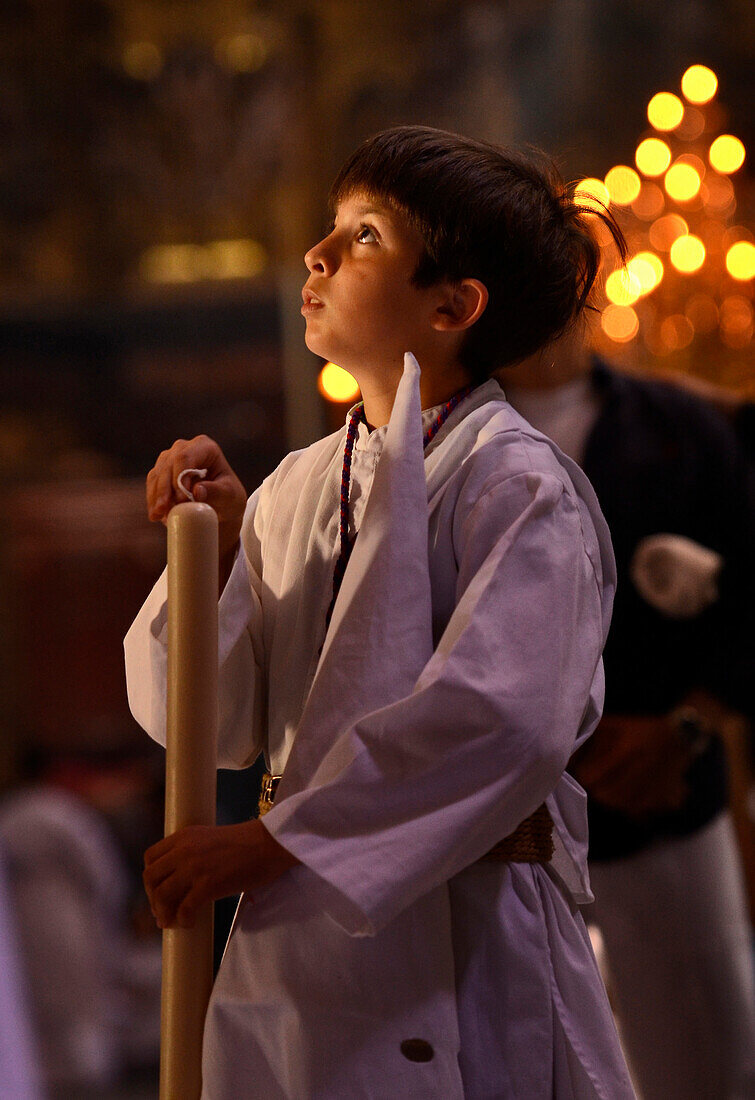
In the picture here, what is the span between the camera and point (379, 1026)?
0.77 meters

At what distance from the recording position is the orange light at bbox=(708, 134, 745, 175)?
3346mm

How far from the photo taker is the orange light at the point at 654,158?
349 cm

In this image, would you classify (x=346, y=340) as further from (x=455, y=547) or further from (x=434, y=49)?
(x=434, y=49)

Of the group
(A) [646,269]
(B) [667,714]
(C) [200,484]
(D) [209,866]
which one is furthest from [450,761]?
(A) [646,269]

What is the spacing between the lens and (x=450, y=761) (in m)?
0.76

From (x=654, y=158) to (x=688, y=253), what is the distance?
33 centimetres

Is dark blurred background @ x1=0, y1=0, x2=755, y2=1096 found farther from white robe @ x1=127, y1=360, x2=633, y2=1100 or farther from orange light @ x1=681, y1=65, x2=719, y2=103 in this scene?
white robe @ x1=127, y1=360, x2=633, y2=1100

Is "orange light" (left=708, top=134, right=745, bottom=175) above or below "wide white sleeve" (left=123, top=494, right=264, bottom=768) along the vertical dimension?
below

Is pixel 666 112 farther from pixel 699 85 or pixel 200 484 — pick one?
pixel 200 484

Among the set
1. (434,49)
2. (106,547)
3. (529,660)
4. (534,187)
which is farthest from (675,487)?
(434,49)

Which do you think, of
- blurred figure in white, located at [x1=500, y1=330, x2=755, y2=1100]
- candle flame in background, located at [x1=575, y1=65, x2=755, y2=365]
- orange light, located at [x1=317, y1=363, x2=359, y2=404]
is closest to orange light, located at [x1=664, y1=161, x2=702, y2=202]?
candle flame in background, located at [x1=575, y1=65, x2=755, y2=365]

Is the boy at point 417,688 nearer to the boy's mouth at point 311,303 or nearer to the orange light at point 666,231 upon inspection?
the boy's mouth at point 311,303

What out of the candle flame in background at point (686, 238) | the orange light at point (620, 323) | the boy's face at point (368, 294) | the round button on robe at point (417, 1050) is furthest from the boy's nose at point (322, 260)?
the orange light at point (620, 323)

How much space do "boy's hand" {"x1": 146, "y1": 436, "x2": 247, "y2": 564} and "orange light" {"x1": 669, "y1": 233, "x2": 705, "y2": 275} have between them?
9.04 ft
